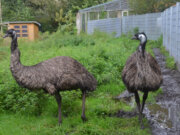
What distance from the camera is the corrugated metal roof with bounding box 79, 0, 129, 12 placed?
24884 mm

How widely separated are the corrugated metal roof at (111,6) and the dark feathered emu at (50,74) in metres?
19.9

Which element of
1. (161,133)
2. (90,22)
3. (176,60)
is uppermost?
(90,22)

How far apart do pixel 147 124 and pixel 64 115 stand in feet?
5.81

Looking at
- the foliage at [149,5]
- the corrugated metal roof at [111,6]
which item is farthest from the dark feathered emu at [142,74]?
the foliage at [149,5]

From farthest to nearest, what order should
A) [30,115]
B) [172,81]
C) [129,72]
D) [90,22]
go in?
1. [90,22]
2. [172,81]
3. [30,115]
4. [129,72]

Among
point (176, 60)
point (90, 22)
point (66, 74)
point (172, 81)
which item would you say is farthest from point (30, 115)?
point (90, 22)

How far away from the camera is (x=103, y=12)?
2536 cm

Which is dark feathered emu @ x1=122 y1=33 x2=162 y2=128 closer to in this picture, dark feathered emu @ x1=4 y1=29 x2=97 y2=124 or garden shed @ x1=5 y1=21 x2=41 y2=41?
dark feathered emu @ x1=4 y1=29 x2=97 y2=124

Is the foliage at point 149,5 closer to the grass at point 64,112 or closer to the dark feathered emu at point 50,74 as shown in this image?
the grass at point 64,112

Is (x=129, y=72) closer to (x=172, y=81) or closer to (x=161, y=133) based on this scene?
(x=161, y=133)

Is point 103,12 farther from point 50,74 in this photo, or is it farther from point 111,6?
point 50,74

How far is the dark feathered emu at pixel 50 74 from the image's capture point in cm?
499

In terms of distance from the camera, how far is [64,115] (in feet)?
19.9

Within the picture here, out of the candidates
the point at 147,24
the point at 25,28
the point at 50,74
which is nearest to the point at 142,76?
the point at 50,74
